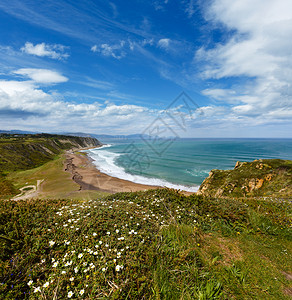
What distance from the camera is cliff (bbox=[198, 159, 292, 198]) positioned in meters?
13.4

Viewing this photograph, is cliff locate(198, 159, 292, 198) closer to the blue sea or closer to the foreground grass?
the blue sea

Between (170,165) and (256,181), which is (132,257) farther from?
(170,165)

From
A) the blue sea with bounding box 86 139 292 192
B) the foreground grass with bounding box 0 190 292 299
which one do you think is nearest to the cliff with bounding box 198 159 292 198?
the blue sea with bounding box 86 139 292 192

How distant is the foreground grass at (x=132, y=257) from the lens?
8.91ft

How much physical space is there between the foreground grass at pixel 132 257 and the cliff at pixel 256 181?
8452 millimetres

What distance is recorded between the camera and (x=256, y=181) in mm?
14922

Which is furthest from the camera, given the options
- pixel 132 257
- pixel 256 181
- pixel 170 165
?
pixel 170 165

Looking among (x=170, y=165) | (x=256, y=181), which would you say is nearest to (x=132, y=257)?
(x=256, y=181)

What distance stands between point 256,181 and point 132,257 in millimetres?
16799

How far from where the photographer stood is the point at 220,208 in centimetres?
668

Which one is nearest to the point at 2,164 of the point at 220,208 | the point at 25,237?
the point at 25,237

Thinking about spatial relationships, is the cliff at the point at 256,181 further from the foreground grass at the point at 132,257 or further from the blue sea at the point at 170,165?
the foreground grass at the point at 132,257

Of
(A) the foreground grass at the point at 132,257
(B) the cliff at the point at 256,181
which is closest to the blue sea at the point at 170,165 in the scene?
(A) the foreground grass at the point at 132,257

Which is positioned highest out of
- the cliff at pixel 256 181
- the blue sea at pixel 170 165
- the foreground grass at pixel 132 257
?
the foreground grass at pixel 132 257
